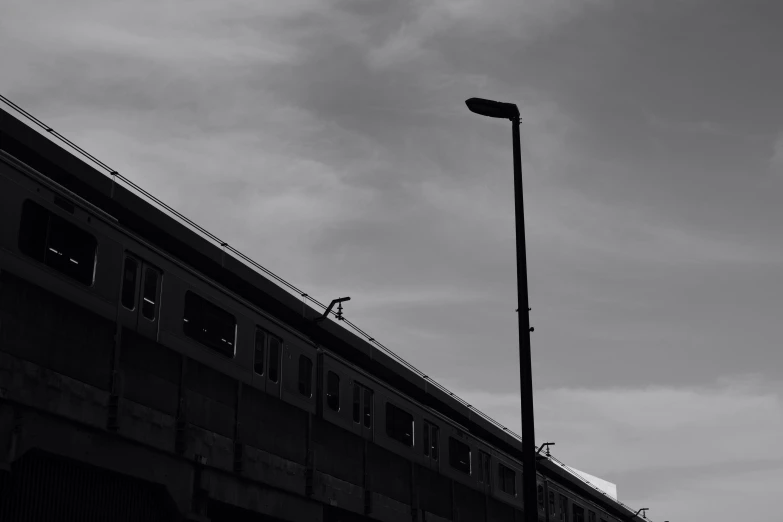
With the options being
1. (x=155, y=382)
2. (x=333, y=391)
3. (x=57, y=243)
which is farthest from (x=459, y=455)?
(x=57, y=243)

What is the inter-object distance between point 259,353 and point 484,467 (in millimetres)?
16343

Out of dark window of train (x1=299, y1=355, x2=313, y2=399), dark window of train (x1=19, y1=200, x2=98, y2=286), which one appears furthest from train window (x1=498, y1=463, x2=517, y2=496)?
dark window of train (x1=19, y1=200, x2=98, y2=286)

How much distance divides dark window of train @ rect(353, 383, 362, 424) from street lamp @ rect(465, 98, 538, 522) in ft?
40.5

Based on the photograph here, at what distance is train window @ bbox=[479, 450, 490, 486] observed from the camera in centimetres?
3469

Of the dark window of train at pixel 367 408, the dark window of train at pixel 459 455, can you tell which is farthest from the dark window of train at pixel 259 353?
the dark window of train at pixel 459 455

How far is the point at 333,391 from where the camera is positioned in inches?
953

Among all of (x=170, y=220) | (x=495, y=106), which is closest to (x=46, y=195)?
(x=170, y=220)

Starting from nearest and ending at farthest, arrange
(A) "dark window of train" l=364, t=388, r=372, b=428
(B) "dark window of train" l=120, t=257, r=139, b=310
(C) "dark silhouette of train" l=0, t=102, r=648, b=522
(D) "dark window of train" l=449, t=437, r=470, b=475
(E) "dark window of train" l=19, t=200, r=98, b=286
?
(C) "dark silhouette of train" l=0, t=102, r=648, b=522 → (E) "dark window of train" l=19, t=200, r=98, b=286 → (B) "dark window of train" l=120, t=257, r=139, b=310 → (A) "dark window of train" l=364, t=388, r=372, b=428 → (D) "dark window of train" l=449, t=437, r=470, b=475

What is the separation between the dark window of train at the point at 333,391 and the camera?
78.5 ft

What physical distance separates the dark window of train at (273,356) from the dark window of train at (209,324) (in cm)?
152

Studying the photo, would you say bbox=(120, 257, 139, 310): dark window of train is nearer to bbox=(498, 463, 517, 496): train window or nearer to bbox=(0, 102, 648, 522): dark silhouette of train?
bbox=(0, 102, 648, 522): dark silhouette of train

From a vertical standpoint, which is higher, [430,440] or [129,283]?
[129,283]

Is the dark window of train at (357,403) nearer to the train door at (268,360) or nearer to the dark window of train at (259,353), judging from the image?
the train door at (268,360)

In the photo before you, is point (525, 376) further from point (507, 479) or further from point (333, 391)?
point (507, 479)
